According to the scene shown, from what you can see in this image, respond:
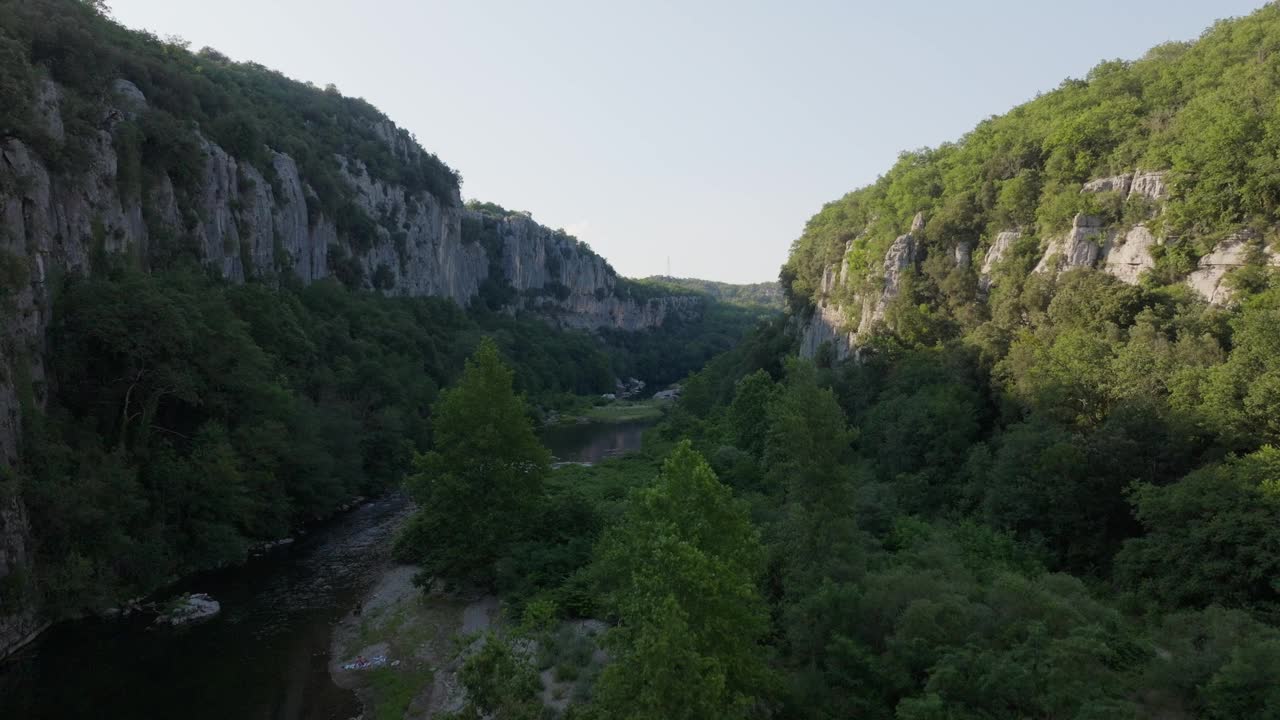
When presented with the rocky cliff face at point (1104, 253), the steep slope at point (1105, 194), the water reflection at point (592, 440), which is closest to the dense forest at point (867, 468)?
the steep slope at point (1105, 194)

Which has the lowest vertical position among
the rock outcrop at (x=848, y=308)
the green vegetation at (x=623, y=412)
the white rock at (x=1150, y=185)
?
the green vegetation at (x=623, y=412)

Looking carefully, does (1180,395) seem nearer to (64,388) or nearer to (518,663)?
(518,663)

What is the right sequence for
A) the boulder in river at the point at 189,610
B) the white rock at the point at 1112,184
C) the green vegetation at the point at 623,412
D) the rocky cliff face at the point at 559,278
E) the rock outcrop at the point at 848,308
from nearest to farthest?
the boulder in river at the point at 189,610 < the white rock at the point at 1112,184 < the rock outcrop at the point at 848,308 < the green vegetation at the point at 623,412 < the rocky cliff face at the point at 559,278

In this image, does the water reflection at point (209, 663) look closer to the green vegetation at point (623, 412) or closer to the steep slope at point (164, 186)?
the steep slope at point (164, 186)

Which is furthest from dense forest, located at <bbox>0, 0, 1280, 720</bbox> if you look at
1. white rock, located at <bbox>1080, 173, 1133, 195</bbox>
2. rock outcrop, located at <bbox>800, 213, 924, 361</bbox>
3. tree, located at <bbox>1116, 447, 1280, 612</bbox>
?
rock outcrop, located at <bbox>800, 213, 924, 361</bbox>

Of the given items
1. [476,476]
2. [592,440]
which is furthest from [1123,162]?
[592,440]

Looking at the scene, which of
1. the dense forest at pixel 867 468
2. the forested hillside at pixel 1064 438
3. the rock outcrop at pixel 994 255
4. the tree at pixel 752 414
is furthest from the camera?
the tree at pixel 752 414

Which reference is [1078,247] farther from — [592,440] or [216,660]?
[592,440]
